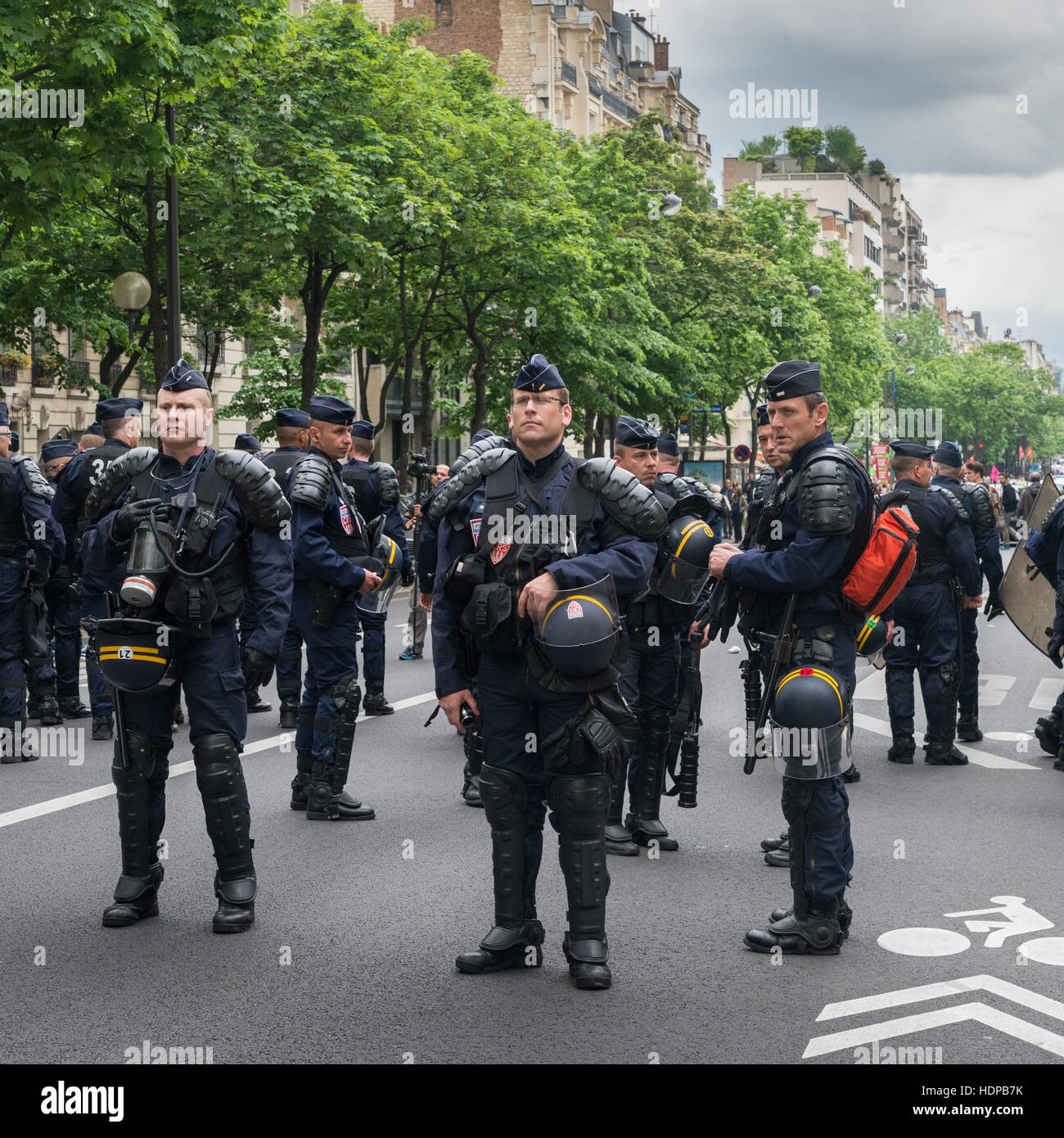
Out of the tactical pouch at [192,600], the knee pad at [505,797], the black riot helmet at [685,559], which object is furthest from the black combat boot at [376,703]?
the knee pad at [505,797]

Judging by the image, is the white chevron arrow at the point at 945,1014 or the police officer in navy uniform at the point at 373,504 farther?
the police officer in navy uniform at the point at 373,504

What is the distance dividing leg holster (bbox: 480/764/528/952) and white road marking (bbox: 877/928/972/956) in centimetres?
140

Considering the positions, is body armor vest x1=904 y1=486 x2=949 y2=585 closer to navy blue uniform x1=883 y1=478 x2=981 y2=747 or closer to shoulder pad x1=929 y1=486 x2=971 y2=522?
navy blue uniform x1=883 y1=478 x2=981 y2=747

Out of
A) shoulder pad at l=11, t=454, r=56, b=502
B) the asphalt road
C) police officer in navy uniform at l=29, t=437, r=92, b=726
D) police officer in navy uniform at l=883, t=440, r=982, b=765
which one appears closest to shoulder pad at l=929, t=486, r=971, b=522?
police officer in navy uniform at l=883, t=440, r=982, b=765

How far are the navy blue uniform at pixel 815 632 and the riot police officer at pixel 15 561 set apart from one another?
553cm

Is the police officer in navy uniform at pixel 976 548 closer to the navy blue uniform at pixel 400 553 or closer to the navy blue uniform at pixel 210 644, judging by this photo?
the navy blue uniform at pixel 400 553

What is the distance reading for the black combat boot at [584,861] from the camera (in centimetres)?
482

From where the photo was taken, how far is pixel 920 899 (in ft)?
19.5

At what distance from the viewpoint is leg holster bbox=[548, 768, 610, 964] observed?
4820mm

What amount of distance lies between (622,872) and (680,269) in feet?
106

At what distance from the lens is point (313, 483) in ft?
24.1

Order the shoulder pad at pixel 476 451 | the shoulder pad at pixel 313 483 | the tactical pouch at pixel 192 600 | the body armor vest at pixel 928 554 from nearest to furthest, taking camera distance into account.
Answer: the shoulder pad at pixel 476 451
the tactical pouch at pixel 192 600
the shoulder pad at pixel 313 483
the body armor vest at pixel 928 554

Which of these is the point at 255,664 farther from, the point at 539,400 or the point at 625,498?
the point at 625,498

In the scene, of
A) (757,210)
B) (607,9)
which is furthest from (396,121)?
(607,9)
